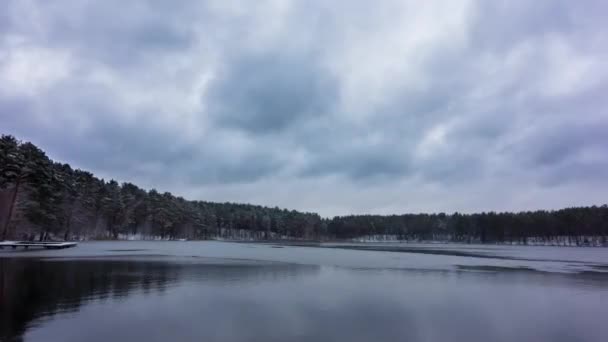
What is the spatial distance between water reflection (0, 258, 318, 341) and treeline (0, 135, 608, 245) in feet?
114

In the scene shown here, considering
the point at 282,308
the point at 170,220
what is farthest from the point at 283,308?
the point at 170,220

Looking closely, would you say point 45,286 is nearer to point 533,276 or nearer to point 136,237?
point 533,276

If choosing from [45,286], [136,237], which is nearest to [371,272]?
[45,286]

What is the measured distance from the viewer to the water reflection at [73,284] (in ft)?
44.5

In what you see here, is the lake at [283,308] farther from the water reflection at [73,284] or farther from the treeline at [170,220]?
the treeline at [170,220]

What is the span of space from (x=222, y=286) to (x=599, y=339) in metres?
16.3

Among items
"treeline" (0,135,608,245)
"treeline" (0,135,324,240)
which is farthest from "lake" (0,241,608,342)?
"treeline" (0,135,608,245)

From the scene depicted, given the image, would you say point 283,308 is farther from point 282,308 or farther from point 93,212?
point 93,212

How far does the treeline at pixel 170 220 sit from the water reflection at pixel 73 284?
114ft

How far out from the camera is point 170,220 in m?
123

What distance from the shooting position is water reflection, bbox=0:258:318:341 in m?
13.6

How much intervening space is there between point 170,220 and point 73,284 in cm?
10723

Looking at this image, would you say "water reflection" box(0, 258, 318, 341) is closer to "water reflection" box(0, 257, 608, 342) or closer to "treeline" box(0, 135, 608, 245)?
"water reflection" box(0, 257, 608, 342)

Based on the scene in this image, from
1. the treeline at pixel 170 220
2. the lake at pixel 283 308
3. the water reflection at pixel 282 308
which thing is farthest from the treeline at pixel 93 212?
the lake at pixel 283 308
